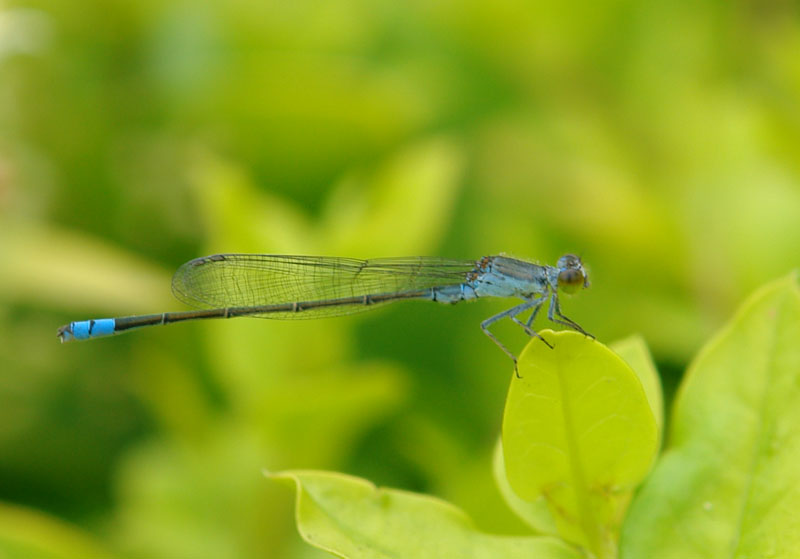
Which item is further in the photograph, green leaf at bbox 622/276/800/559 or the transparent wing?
the transparent wing

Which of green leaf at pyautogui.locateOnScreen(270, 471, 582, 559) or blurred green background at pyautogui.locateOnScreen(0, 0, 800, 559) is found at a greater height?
blurred green background at pyautogui.locateOnScreen(0, 0, 800, 559)

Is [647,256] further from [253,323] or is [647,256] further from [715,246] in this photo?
[253,323]

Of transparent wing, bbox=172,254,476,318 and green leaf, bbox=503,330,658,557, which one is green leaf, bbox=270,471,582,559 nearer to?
green leaf, bbox=503,330,658,557

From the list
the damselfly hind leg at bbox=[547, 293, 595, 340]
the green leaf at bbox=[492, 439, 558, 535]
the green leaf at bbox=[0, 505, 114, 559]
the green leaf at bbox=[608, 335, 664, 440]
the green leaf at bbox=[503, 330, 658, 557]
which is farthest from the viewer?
the damselfly hind leg at bbox=[547, 293, 595, 340]

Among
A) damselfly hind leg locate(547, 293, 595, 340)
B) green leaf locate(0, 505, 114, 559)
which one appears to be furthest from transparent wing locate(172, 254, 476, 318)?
green leaf locate(0, 505, 114, 559)

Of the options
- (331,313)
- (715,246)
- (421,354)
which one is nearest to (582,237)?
(715,246)

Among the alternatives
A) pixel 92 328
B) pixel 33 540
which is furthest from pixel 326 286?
pixel 33 540
